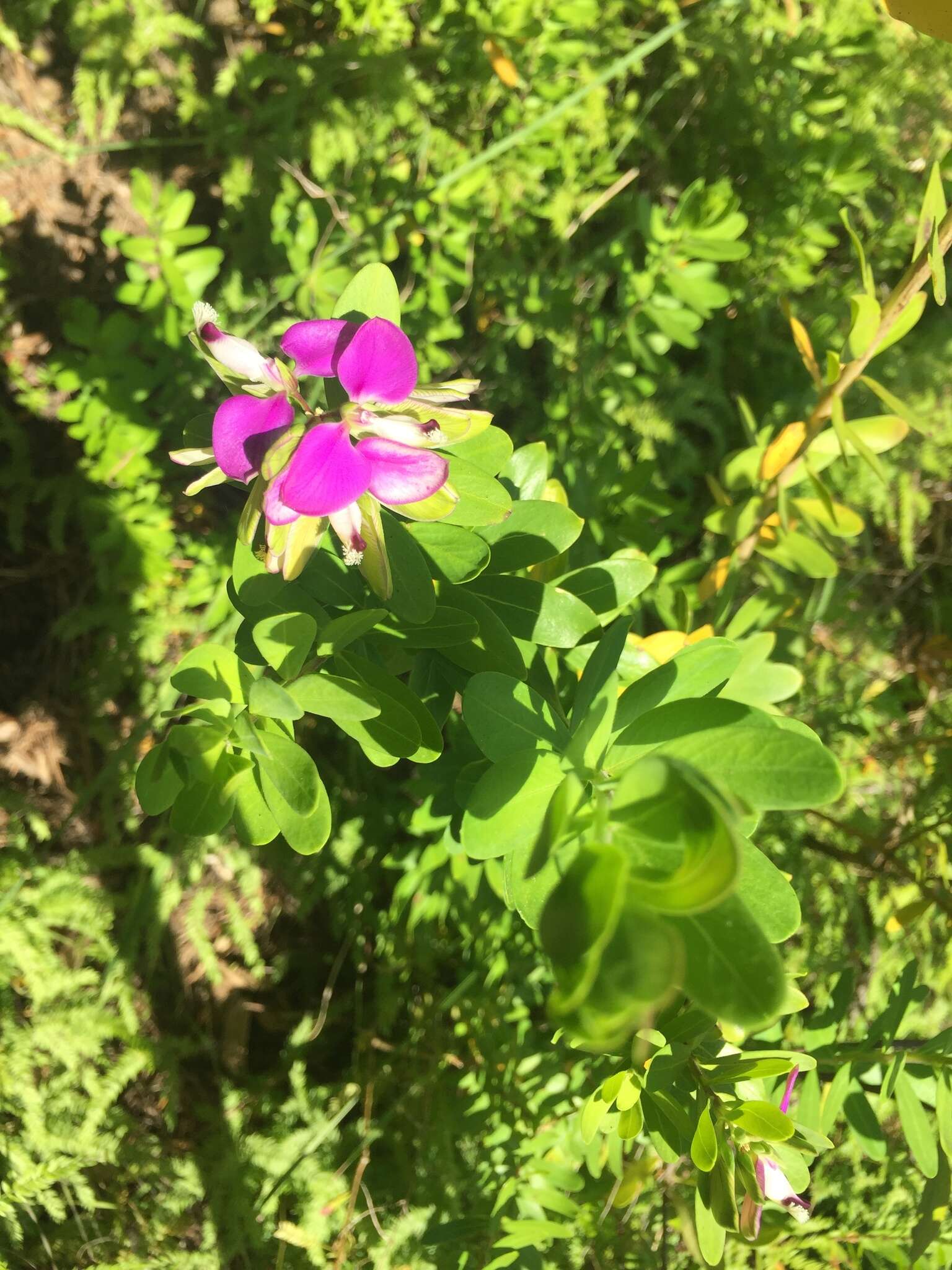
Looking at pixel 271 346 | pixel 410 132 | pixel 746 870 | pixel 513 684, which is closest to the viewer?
pixel 746 870

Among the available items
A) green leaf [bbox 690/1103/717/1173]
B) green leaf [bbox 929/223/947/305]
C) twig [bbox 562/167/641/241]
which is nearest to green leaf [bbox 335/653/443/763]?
green leaf [bbox 690/1103/717/1173]

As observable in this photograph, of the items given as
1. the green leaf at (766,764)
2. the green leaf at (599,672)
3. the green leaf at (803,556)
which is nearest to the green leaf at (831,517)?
the green leaf at (803,556)

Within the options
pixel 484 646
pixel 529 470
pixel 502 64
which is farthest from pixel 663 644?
pixel 502 64

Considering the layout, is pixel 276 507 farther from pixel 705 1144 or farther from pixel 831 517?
pixel 831 517

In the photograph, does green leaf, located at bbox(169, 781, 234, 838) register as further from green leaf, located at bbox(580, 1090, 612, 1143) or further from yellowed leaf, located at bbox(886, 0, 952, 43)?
yellowed leaf, located at bbox(886, 0, 952, 43)

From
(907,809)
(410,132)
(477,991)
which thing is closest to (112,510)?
(410,132)

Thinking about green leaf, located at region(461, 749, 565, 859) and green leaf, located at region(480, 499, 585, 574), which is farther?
green leaf, located at region(480, 499, 585, 574)

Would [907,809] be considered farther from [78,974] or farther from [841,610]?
[78,974]
